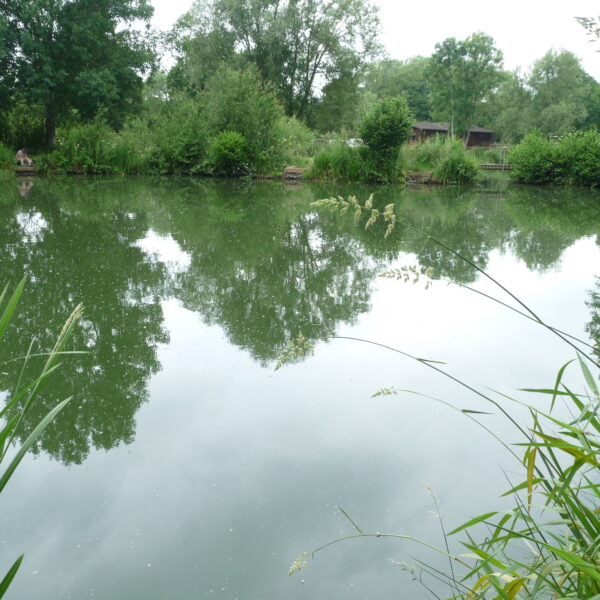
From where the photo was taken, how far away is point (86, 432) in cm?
219

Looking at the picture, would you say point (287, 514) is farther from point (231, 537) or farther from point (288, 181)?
point (288, 181)

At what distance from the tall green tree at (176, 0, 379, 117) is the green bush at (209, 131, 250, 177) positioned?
11412mm

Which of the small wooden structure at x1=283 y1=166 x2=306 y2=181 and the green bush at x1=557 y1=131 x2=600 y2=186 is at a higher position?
the green bush at x1=557 y1=131 x2=600 y2=186

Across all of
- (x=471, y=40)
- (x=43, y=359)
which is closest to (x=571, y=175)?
(x=43, y=359)

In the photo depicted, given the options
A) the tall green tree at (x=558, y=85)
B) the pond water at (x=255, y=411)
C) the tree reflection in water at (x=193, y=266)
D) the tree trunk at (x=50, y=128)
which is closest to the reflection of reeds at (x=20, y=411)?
the pond water at (x=255, y=411)

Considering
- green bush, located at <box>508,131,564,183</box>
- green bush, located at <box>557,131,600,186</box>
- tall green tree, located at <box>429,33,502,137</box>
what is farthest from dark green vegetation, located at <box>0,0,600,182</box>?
tall green tree, located at <box>429,33,502,137</box>

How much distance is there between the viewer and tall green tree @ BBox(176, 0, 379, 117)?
2512 cm

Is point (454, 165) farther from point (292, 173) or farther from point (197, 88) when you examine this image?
point (197, 88)

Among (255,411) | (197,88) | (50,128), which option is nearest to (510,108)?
(197,88)

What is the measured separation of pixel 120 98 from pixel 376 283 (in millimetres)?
17083

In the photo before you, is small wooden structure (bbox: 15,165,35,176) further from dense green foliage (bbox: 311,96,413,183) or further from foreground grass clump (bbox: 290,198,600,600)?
foreground grass clump (bbox: 290,198,600,600)

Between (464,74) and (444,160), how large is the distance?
28.0 metres

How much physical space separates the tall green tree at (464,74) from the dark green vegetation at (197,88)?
1335 cm

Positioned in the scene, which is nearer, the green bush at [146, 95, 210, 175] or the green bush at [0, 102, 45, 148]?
the green bush at [146, 95, 210, 175]
